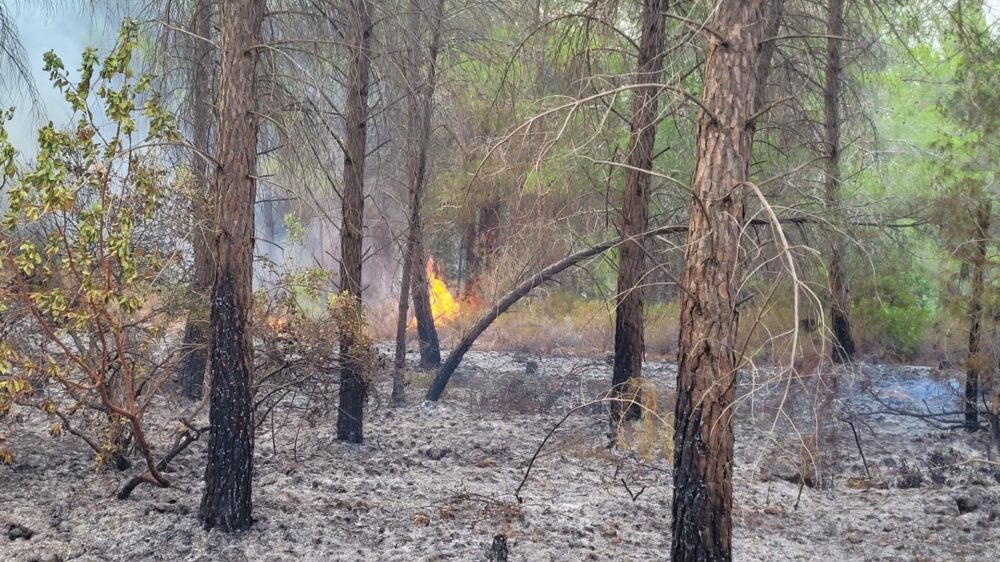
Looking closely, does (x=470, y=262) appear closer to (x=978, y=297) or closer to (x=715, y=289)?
(x=978, y=297)

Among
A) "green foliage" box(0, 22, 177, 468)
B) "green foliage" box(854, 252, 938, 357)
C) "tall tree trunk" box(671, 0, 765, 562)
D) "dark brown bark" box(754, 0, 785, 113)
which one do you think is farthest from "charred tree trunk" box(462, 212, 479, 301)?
"tall tree trunk" box(671, 0, 765, 562)

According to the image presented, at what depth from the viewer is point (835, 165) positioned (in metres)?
11.8

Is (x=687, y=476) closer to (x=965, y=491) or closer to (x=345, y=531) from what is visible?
(x=345, y=531)

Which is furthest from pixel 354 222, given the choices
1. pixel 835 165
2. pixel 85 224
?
pixel 835 165

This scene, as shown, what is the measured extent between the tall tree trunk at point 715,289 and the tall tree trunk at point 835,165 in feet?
A: 13.1

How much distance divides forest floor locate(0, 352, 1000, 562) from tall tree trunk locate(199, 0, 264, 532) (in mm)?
847

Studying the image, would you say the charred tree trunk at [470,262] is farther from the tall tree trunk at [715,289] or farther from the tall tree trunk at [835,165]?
the tall tree trunk at [715,289]

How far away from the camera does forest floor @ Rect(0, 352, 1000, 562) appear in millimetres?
6465

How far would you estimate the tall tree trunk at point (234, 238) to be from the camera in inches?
248

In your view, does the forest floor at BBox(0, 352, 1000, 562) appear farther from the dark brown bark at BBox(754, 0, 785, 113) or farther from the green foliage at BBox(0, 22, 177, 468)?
the dark brown bark at BBox(754, 0, 785, 113)

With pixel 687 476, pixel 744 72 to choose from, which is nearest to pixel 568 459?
pixel 687 476

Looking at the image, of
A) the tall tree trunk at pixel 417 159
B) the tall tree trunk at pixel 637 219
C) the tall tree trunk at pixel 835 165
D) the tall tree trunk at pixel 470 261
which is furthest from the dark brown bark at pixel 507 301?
the tall tree trunk at pixel 470 261

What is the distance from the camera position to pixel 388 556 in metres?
6.41

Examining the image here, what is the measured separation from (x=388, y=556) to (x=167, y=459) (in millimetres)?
2295
